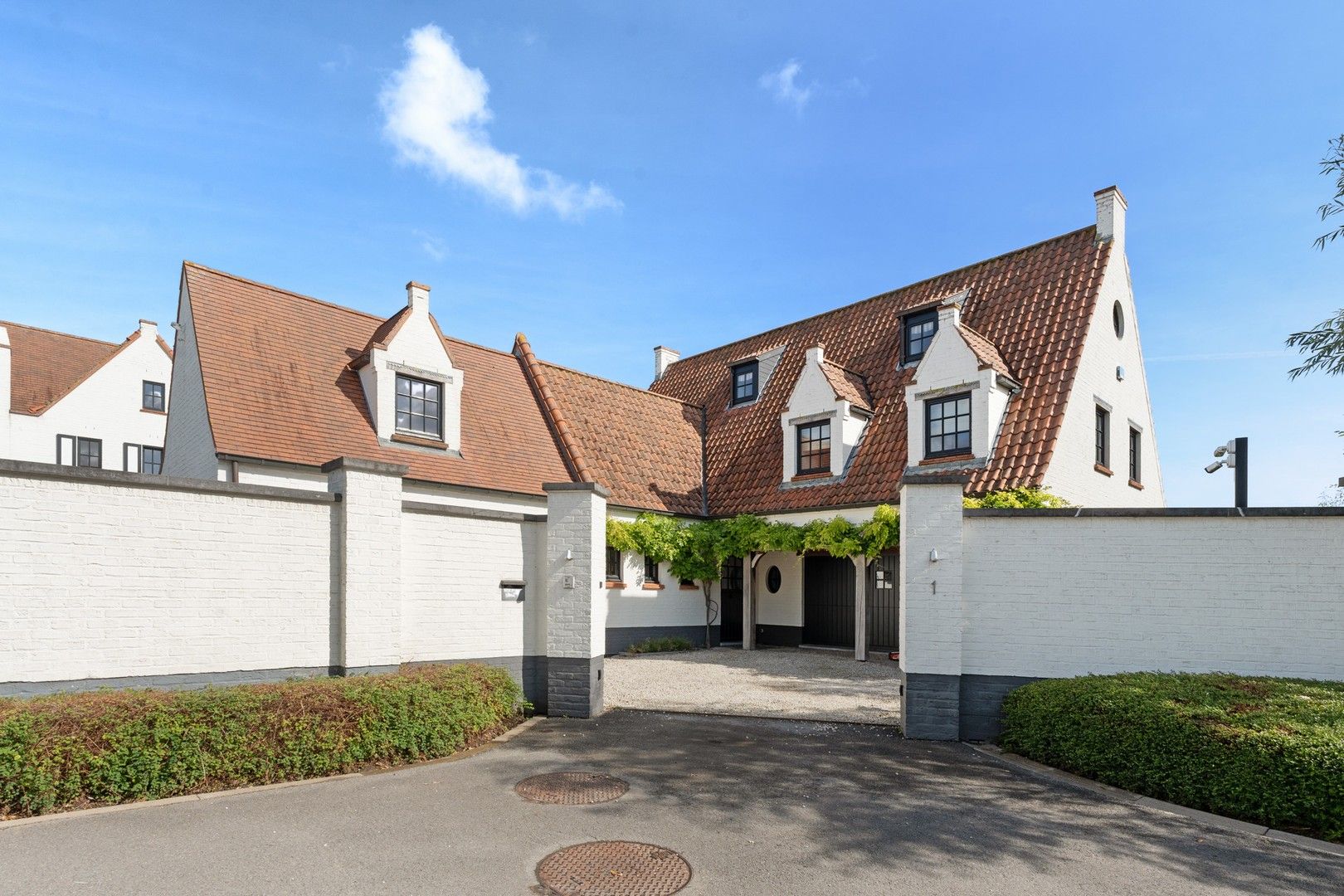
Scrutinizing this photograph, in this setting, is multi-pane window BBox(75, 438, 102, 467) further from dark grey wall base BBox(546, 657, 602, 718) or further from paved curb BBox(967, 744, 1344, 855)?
paved curb BBox(967, 744, 1344, 855)

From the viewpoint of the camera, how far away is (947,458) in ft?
53.9

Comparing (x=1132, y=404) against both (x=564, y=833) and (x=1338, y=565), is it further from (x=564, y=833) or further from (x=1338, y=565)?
(x=564, y=833)

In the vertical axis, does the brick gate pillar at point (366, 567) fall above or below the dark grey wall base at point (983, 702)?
above

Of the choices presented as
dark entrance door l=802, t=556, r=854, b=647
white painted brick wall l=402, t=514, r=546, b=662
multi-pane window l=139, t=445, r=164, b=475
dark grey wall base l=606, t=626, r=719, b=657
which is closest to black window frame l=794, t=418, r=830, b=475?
dark entrance door l=802, t=556, r=854, b=647

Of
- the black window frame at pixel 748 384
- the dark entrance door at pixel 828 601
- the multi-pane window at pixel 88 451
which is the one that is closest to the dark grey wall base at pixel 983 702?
the dark entrance door at pixel 828 601

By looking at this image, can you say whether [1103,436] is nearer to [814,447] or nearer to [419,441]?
[814,447]

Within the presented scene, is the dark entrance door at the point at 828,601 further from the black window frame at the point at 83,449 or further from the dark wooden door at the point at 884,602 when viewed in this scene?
the black window frame at the point at 83,449

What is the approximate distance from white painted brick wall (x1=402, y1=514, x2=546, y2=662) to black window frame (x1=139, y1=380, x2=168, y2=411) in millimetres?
21378

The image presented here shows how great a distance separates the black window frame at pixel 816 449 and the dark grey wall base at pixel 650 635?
4988 millimetres

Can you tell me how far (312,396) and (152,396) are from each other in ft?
48.6

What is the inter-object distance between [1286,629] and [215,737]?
1096 cm

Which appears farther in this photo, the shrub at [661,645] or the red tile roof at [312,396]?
the shrub at [661,645]

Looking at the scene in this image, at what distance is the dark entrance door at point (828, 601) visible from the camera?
1936 cm

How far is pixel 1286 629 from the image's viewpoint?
332 inches
